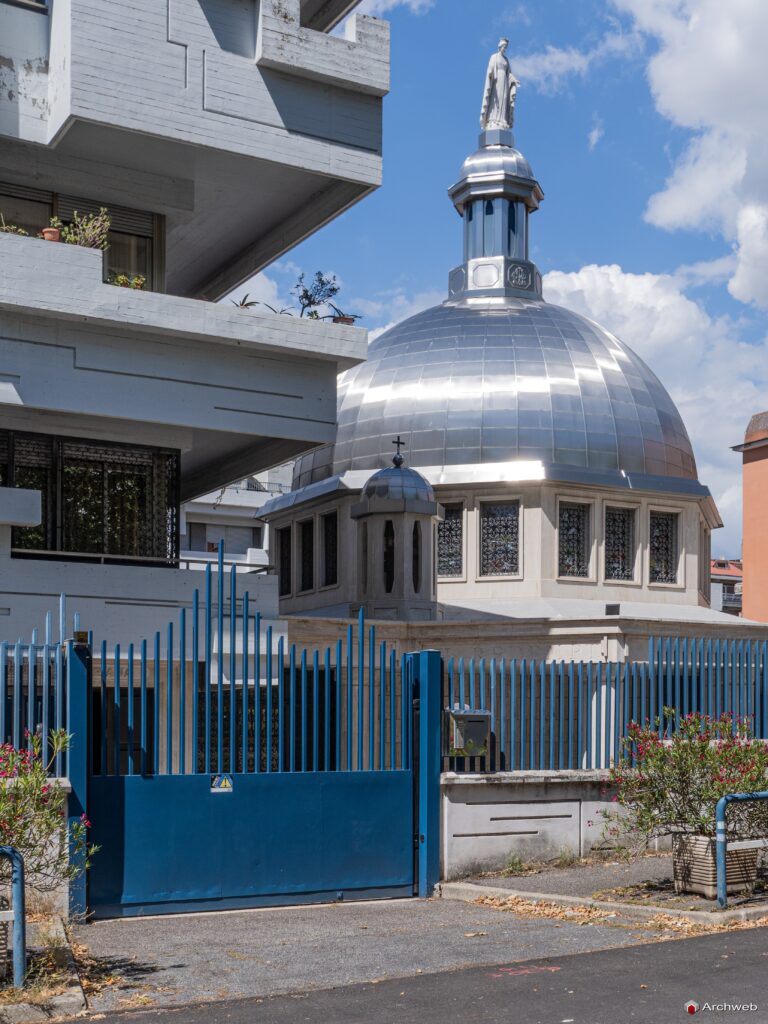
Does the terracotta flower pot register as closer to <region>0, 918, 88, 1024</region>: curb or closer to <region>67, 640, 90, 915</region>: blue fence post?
<region>67, 640, 90, 915</region>: blue fence post

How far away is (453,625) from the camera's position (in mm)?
29125

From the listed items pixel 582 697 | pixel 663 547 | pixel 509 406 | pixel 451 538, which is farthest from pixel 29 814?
pixel 663 547

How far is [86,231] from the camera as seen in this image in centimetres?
1766

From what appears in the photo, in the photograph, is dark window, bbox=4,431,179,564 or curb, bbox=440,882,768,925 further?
dark window, bbox=4,431,179,564

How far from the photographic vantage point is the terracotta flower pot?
13.2 m

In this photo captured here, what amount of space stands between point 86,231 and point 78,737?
24.0 ft

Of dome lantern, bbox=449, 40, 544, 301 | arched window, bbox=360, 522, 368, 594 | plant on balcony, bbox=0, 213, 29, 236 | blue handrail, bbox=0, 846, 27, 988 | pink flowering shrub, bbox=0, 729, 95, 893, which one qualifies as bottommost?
blue handrail, bbox=0, 846, 27, 988

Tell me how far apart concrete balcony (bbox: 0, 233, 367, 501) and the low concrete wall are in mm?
5925

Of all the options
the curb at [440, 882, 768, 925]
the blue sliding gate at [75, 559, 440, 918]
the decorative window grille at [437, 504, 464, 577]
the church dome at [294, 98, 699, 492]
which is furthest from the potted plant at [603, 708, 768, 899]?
the decorative window grille at [437, 504, 464, 577]

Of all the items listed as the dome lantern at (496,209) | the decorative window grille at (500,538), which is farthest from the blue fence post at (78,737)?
the dome lantern at (496,209)

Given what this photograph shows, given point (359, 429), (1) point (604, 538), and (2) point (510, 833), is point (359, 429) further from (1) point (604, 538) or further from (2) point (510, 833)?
(2) point (510, 833)

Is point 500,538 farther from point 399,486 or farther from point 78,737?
point 78,737

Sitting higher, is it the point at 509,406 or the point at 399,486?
the point at 509,406
